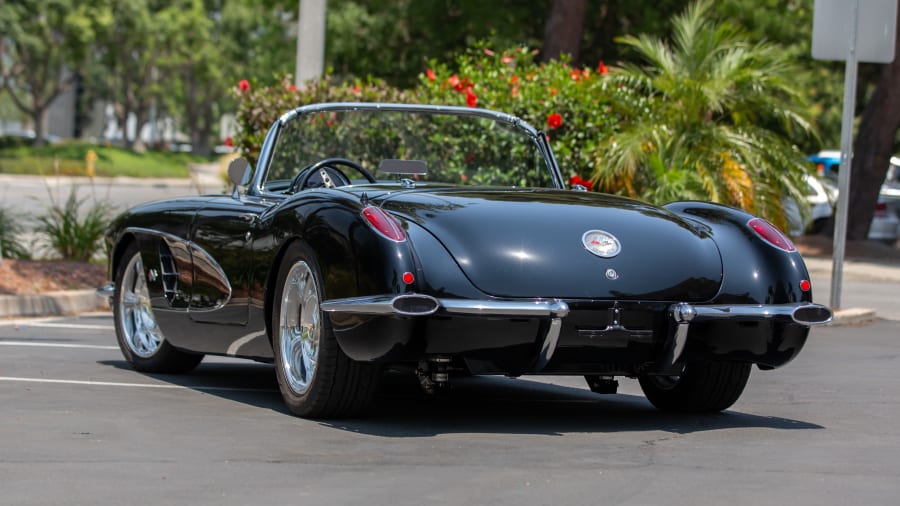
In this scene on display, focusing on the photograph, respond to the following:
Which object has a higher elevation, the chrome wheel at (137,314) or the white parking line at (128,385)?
the chrome wheel at (137,314)

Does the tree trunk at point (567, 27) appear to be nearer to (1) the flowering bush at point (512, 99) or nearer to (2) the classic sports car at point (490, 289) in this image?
(1) the flowering bush at point (512, 99)

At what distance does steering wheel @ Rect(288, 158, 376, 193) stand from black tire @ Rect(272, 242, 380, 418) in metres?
0.89

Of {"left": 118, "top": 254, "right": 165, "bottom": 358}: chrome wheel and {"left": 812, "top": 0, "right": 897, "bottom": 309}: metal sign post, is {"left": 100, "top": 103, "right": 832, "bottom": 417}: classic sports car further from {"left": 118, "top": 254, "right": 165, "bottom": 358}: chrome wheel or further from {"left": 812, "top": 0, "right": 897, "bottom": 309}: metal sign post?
{"left": 812, "top": 0, "right": 897, "bottom": 309}: metal sign post

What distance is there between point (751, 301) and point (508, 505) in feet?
6.84

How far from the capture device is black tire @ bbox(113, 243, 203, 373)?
8.23m

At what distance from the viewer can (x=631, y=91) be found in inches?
600

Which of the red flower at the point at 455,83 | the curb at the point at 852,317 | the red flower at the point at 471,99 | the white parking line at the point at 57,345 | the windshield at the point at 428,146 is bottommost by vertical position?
the white parking line at the point at 57,345

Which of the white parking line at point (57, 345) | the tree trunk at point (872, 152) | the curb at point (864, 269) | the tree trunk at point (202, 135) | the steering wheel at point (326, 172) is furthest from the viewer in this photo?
the tree trunk at point (202, 135)

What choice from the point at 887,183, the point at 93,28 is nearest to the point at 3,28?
the point at 93,28

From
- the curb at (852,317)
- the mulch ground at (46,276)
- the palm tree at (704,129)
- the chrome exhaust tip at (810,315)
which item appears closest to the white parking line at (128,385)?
the chrome exhaust tip at (810,315)

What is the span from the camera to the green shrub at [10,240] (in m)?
14.7

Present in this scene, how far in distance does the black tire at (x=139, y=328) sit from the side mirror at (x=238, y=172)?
855mm

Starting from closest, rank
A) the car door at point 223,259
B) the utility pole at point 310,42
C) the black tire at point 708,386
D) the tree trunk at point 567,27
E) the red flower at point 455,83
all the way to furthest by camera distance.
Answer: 1. the black tire at point 708,386
2. the car door at point 223,259
3. the red flower at point 455,83
4. the utility pole at point 310,42
5. the tree trunk at point 567,27

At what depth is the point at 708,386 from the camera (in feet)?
22.4
